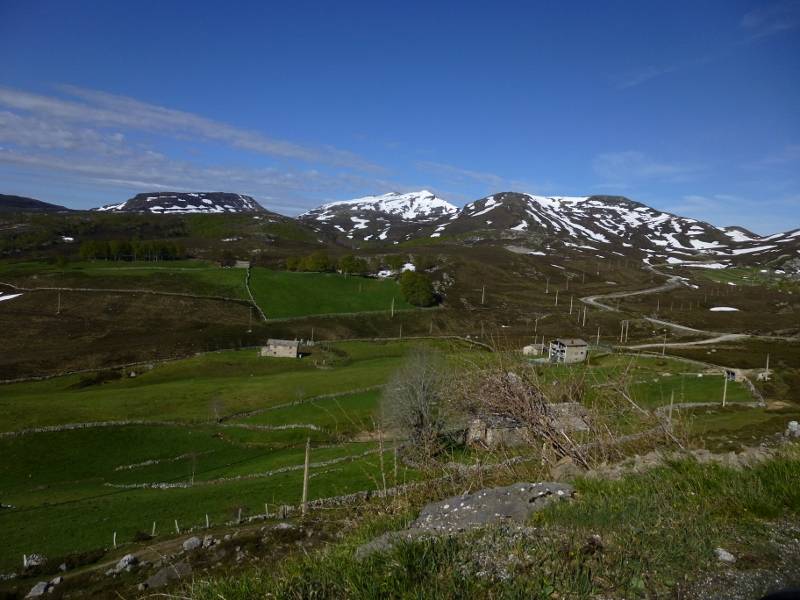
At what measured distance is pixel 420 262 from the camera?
154m

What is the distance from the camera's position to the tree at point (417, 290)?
113875mm

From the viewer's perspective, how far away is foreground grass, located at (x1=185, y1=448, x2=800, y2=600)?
14.0 ft

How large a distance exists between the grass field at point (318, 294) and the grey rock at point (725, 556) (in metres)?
95.0

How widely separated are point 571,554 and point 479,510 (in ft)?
5.93

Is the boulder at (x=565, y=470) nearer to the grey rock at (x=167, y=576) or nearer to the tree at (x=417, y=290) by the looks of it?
the grey rock at (x=167, y=576)

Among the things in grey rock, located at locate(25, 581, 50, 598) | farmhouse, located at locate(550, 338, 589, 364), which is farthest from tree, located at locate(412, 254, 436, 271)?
grey rock, located at locate(25, 581, 50, 598)

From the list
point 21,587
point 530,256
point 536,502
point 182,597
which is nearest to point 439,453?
point 536,502

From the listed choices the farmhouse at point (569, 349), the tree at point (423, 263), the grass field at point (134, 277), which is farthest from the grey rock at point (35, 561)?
the tree at point (423, 263)

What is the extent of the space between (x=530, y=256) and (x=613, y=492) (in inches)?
7478

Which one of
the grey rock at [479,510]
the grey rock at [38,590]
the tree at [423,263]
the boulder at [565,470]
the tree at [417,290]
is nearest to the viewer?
the grey rock at [479,510]

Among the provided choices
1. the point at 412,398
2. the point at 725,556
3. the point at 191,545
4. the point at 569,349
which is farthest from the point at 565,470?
the point at 569,349

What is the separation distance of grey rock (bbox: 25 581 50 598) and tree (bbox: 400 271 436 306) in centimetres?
9770

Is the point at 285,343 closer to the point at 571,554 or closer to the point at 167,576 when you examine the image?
the point at 167,576

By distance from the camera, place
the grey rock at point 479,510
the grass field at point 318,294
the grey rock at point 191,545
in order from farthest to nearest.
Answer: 1. the grass field at point 318,294
2. the grey rock at point 191,545
3. the grey rock at point 479,510
